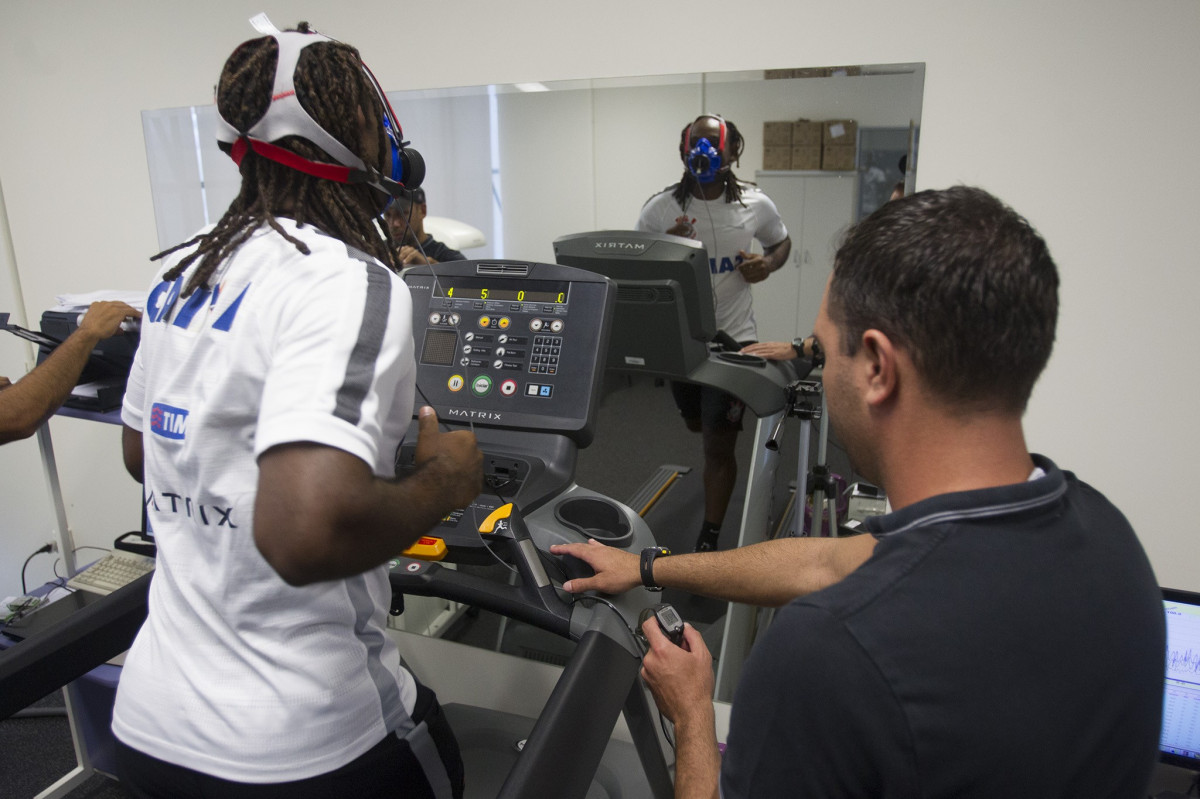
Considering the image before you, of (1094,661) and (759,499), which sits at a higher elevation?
(1094,661)

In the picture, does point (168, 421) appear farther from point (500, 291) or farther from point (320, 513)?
point (500, 291)

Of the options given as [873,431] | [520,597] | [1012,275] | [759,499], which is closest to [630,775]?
[520,597]

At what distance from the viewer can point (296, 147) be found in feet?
3.11

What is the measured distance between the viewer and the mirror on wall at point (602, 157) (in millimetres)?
1852

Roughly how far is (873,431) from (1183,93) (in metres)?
1.44

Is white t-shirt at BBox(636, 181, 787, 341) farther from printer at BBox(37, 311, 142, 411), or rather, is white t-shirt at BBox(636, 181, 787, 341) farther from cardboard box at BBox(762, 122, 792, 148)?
printer at BBox(37, 311, 142, 411)

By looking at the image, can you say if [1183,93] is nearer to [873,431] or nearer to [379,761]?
[873,431]

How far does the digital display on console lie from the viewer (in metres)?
1.51

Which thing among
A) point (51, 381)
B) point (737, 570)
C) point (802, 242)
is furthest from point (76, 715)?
point (802, 242)

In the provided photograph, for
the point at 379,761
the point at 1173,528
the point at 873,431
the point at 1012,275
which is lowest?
the point at 1173,528

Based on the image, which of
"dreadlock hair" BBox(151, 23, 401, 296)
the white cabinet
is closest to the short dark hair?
"dreadlock hair" BBox(151, 23, 401, 296)

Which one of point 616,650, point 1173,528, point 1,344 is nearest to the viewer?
point 616,650

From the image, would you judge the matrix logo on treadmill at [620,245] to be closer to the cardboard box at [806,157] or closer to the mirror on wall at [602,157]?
the mirror on wall at [602,157]

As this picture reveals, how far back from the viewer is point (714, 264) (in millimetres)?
2098
